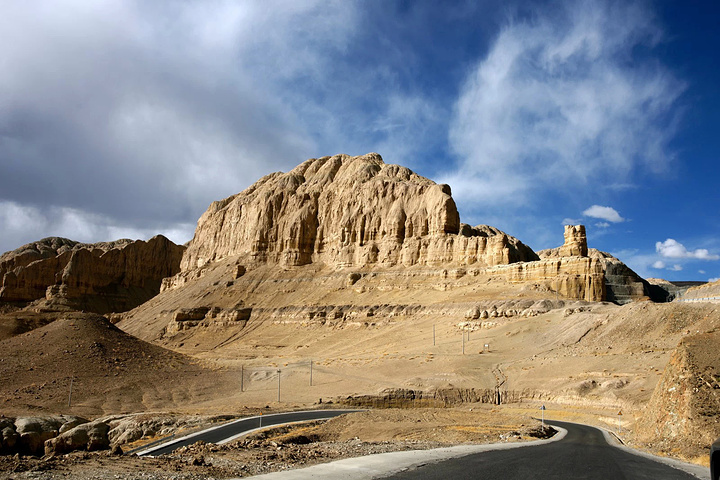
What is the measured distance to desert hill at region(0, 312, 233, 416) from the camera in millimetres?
38844

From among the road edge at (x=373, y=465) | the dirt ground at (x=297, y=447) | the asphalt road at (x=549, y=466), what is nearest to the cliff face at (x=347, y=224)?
the dirt ground at (x=297, y=447)

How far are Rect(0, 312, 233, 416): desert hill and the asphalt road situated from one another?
29.4m

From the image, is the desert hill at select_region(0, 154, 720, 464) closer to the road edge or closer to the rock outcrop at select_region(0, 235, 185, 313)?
the rock outcrop at select_region(0, 235, 185, 313)

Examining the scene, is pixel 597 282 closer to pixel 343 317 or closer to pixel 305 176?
pixel 343 317

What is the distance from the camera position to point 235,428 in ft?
88.1

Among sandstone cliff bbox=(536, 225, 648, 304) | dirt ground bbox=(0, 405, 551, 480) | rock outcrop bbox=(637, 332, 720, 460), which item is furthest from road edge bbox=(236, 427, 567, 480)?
sandstone cliff bbox=(536, 225, 648, 304)

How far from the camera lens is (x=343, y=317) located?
82438 millimetres

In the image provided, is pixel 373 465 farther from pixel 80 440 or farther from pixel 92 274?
pixel 92 274

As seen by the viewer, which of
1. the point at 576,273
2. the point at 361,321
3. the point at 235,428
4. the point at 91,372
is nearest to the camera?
the point at 235,428

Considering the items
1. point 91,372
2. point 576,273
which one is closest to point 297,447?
point 91,372

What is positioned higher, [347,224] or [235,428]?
[347,224]

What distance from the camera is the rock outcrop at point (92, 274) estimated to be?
Result: 13462 cm

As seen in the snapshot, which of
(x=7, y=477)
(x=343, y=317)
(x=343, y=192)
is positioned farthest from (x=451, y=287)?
Result: (x=7, y=477)

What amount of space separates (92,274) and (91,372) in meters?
107
